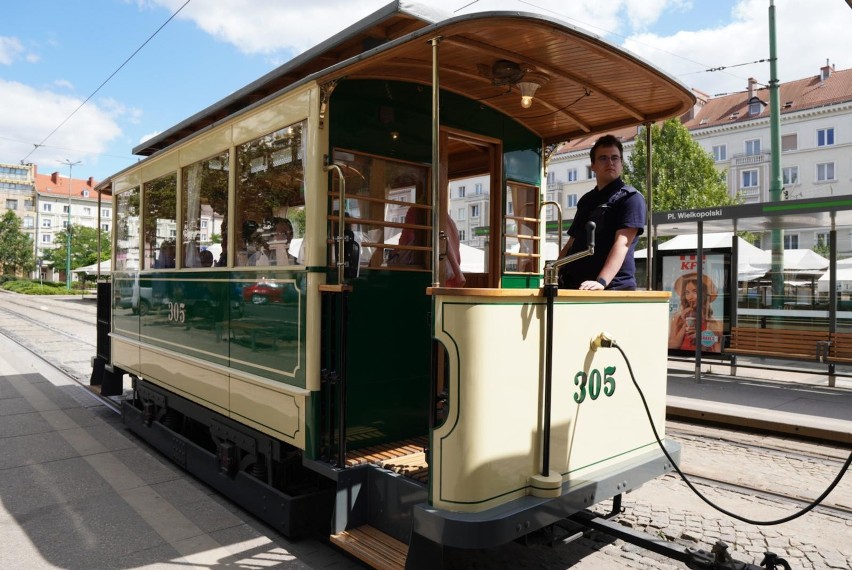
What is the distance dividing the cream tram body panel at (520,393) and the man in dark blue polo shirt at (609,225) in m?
0.20

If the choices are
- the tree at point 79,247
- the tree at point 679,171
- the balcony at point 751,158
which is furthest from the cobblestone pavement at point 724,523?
the tree at point 79,247

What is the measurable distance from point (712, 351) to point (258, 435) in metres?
10.7

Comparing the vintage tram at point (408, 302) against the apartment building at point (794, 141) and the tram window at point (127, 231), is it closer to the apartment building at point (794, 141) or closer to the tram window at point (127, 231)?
the tram window at point (127, 231)

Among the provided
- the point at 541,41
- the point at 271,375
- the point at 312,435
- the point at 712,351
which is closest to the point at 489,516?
the point at 312,435

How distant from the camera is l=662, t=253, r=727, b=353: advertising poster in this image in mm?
12523

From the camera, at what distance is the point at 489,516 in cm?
288

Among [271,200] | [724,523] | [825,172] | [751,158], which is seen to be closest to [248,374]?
[271,200]

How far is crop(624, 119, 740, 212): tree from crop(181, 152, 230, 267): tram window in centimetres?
2984

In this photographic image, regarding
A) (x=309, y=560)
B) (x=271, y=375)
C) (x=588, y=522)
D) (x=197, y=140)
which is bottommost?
(x=309, y=560)

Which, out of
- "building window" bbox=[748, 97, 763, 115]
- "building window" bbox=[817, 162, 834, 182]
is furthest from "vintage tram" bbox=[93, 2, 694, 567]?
"building window" bbox=[748, 97, 763, 115]

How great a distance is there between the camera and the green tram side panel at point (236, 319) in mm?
3967

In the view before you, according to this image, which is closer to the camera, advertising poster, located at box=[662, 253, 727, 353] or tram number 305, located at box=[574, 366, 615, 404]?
tram number 305, located at box=[574, 366, 615, 404]

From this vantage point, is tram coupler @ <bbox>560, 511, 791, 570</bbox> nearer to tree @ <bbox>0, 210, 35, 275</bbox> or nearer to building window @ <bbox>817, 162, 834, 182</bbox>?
building window @ <bbox>817, 162, 834, 182</bbox>

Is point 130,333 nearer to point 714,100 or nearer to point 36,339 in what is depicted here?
point 36,339
